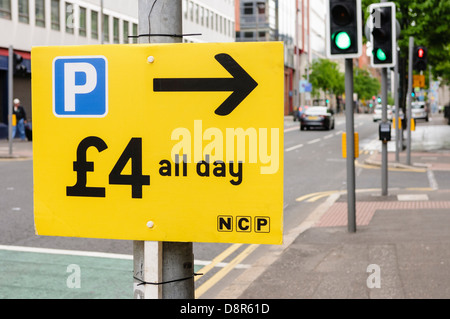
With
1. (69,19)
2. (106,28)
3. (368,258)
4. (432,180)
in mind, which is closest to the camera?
(368,258)

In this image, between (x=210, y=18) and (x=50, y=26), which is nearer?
(x=50, y=26)

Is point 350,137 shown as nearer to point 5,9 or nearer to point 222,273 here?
point 222,273

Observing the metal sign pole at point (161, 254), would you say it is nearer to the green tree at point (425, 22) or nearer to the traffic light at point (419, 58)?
the traffic light at point (419, 58)

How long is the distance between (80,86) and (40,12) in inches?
1528

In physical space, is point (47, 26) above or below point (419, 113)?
above

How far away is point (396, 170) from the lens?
19.8m

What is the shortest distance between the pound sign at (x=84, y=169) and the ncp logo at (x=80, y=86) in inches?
3.3

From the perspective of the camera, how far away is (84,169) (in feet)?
7.65

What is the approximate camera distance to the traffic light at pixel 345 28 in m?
9.12

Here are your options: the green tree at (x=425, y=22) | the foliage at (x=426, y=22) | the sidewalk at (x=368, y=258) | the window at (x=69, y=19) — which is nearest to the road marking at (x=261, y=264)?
the sidewalk at (x=368, y=258)

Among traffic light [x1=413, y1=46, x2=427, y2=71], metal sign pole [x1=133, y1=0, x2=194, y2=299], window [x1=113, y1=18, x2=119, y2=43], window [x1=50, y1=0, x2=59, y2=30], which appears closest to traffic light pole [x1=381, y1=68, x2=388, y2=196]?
traffic light [x1=413, y1=46, x2=427, y2=71]

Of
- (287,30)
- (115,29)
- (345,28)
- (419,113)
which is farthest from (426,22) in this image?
(287,30)

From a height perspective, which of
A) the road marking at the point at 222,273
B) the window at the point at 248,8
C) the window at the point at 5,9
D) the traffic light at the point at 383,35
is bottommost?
the road marking at the point at 222,273

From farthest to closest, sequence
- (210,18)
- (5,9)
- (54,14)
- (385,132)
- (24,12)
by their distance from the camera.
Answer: (210,18), (54,14), (24,12), (5,9), (385,132)
